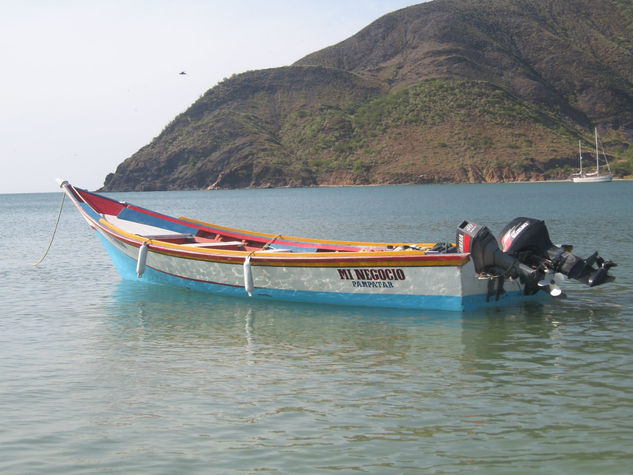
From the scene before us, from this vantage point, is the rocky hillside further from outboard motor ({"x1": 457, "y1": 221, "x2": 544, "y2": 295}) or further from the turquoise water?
the turquoise water

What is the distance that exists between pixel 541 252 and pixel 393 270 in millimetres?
2419

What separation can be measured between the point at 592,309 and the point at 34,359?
9058 mm

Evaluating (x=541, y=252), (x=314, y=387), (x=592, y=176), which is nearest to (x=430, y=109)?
(x=592, y=176)

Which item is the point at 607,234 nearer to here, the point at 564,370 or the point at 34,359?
the point at 564,370

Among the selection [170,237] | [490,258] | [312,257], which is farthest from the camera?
[170,237]

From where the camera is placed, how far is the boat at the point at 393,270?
10867mm

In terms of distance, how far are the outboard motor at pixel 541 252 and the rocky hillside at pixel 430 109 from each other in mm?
98019

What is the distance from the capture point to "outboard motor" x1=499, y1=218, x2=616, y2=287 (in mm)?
10703

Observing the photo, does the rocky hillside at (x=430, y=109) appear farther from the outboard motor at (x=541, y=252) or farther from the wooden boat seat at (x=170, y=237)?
the outboard motor at (x=541, y=252)

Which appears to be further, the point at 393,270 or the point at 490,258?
the point at 393,270

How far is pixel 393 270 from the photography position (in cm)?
1140

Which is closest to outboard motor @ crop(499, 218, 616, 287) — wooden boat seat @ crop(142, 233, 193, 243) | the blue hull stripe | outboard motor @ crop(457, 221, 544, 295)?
outboard motor @ crop(457, 221, 544, 295)

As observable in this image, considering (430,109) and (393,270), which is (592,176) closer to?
(430,109)

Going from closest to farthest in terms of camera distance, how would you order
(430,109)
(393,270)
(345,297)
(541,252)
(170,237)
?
(541,252) → (393,270) → (345,297) → (170,237) → (430,109)
